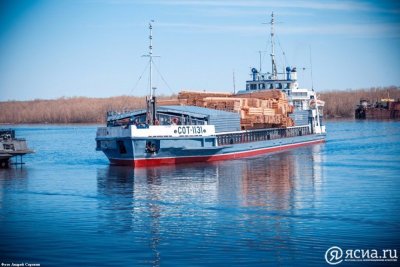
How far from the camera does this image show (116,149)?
4341 cm

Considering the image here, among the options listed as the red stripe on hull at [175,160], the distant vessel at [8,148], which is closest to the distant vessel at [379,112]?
the red stripe on hull at [175,160]

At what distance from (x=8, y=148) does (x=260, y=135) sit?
919 inches

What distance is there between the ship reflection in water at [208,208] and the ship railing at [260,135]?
6089 millimetres

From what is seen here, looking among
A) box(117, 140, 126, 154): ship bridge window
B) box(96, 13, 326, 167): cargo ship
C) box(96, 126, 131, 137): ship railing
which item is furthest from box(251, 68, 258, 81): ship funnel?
box(117, 140, 126, 154): ship bridge window

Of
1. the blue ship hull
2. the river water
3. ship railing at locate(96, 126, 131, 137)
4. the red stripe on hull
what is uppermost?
ship railing at locate(96, 126, 131, 137)

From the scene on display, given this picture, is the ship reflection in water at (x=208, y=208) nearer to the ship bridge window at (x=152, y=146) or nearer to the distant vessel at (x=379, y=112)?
the ship bridge window at (x=152, y=146)

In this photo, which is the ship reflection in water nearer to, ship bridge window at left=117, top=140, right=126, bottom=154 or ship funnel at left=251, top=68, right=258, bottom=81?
ship bridge window at left=117, top=140, right=126, bottom=154

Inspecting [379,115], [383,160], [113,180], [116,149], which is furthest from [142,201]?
[379,115]

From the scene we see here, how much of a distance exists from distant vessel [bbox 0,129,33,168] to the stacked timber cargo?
15.6 metres

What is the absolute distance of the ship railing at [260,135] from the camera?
167 feet

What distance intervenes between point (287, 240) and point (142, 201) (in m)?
9.88

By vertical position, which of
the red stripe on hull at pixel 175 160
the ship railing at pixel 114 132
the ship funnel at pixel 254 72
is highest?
the ship funnel at pixel 254 72

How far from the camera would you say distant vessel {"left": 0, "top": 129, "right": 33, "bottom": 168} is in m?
45.1

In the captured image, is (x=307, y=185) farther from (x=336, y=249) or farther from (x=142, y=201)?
(x=336, y=249)
